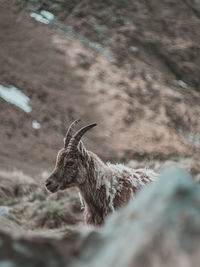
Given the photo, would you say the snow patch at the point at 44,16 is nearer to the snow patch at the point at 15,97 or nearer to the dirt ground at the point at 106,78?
the dirt ground at the point at 106,78

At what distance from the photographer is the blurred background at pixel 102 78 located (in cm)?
3281

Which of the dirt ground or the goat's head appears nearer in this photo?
the goat's head

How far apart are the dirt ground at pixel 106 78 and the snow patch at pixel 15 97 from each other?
523 mm

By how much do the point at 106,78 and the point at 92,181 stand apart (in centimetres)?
3350

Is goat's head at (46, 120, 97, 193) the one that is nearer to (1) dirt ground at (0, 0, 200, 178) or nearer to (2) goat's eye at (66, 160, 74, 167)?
(2) goat's eye at (66, 160, 74, 167)

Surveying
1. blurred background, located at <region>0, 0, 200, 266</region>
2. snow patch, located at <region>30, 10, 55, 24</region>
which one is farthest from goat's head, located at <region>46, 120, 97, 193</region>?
snow patch, located at <region>30, 10, 55, 24</region>

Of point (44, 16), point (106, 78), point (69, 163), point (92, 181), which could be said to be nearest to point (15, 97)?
point (106, 78)

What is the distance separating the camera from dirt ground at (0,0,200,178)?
3291 cm

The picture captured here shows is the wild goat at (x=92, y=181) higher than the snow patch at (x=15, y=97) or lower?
higher

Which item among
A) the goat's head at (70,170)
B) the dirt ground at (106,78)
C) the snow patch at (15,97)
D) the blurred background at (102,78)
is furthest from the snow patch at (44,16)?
the goat's head at (70,170)

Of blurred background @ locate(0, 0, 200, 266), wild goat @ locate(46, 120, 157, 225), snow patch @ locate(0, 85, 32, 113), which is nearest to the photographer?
wild goat @ locate(46, 120, 157, 225)

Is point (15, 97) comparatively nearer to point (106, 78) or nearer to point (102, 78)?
point (102, 78)

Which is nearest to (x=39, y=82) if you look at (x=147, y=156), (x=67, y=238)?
(x=147, y=156)

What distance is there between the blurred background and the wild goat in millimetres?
18010
